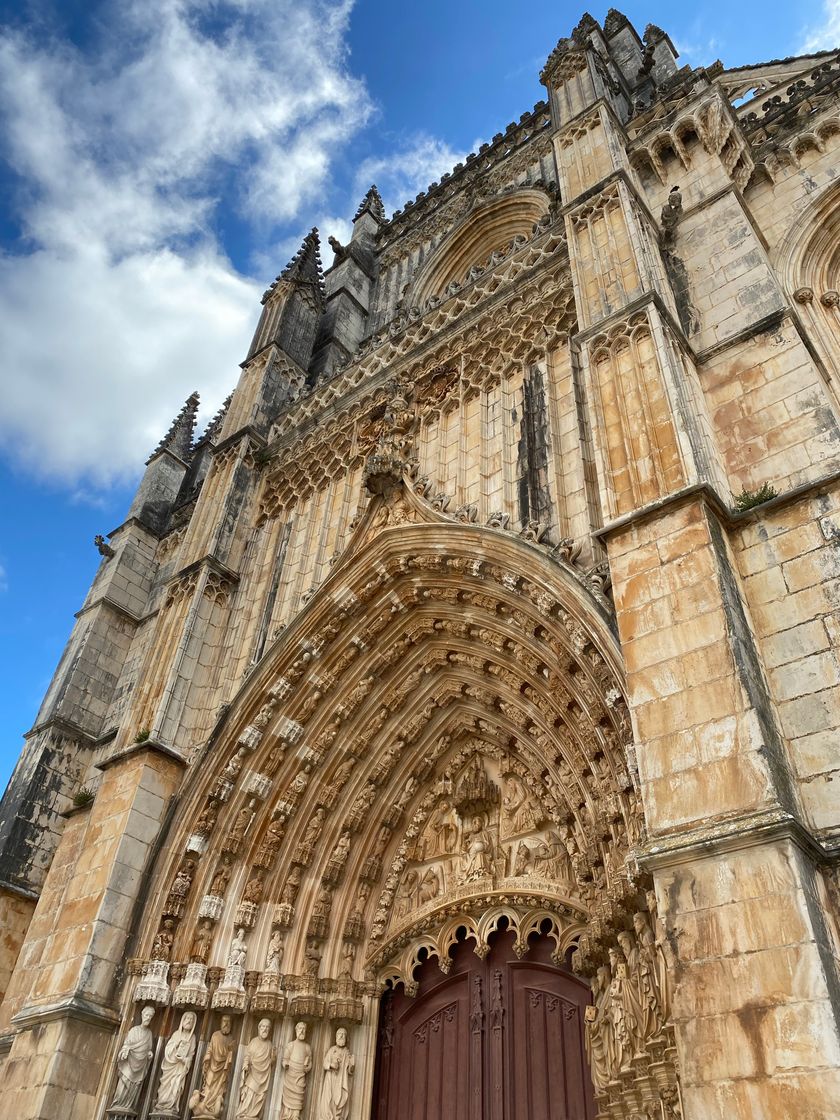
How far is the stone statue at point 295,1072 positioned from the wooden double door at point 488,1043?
0.65 m

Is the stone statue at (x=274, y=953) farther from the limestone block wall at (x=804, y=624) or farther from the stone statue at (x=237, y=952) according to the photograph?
the limestone block wall at (x=804, y=624)

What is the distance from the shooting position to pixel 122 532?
14.2 metres

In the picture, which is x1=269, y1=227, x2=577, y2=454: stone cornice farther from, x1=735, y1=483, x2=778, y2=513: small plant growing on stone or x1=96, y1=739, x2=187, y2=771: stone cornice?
x1=96, y1=739, x2=187, y2=771: stone cornice

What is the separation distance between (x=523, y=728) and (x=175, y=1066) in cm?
405

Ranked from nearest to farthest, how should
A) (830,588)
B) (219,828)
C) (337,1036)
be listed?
(830,588)
(337,1036)
(219,828)

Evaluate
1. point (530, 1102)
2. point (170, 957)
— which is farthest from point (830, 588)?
point (170, 957)

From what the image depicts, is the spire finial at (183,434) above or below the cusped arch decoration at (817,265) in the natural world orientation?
above

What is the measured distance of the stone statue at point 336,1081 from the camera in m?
7.03

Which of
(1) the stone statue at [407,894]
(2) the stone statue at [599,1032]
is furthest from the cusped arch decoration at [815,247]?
(1) the stone statue at [407,894]

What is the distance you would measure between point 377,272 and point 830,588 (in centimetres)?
1425

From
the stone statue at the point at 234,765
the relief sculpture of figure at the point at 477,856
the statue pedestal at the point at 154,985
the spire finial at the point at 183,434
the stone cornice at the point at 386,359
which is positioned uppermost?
the spire finial at the point at 183,434

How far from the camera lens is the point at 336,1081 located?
282 inches

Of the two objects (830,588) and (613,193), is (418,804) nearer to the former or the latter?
(830,588)

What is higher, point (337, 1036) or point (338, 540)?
point (338, 540)
